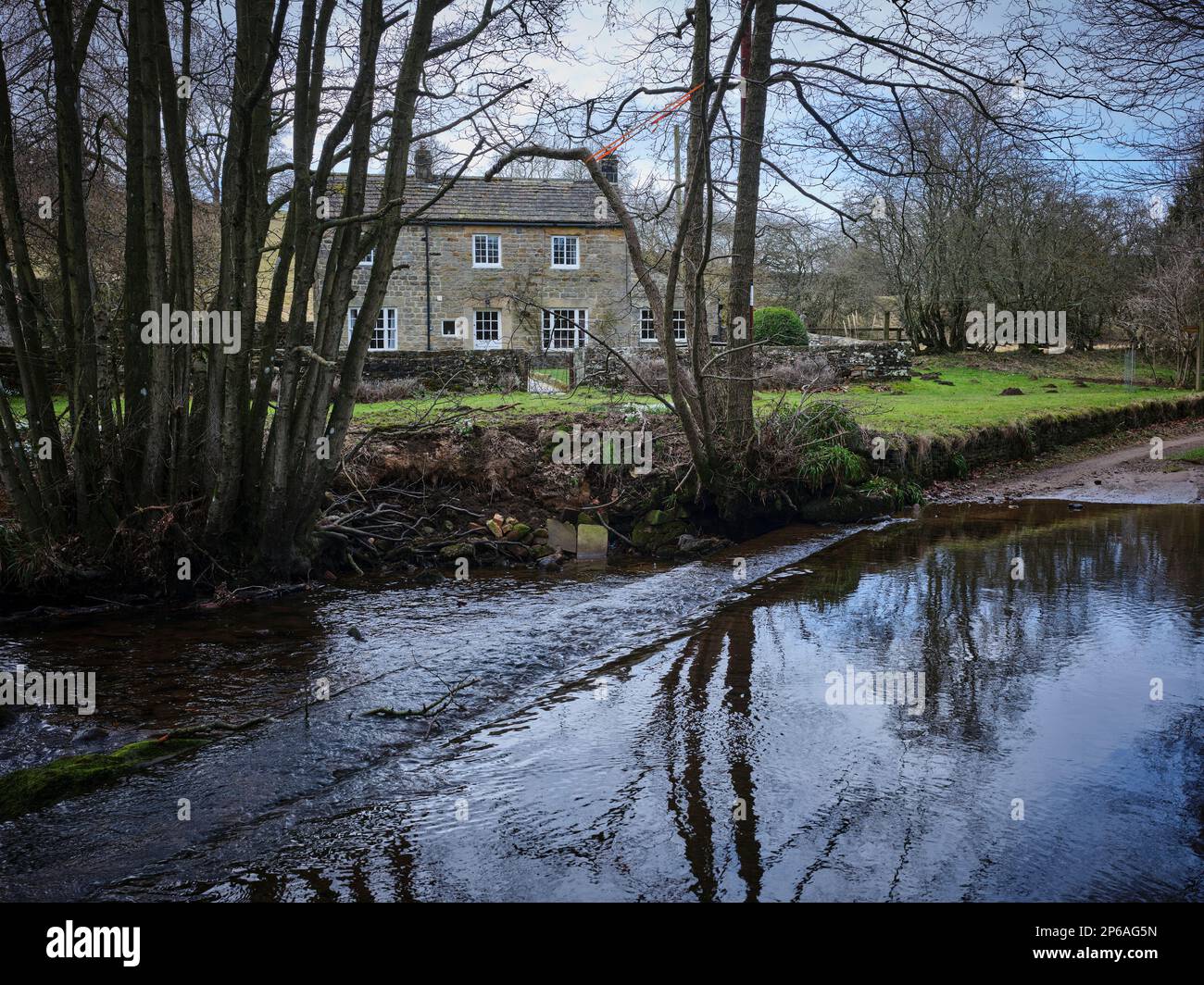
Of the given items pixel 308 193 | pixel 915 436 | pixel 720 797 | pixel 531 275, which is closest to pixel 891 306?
pixel 531 275

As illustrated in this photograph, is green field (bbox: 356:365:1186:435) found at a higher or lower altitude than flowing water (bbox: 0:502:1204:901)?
higher

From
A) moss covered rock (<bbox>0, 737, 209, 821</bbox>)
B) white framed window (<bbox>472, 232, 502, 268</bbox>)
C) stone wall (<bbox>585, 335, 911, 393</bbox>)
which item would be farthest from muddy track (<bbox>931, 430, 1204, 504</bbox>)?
white framed window (<bbox>472, 232, 502, 268</bbox>)

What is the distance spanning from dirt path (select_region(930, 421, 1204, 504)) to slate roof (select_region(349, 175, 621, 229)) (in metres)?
21.1

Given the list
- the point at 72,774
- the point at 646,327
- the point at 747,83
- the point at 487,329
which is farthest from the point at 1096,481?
the point at 487,329

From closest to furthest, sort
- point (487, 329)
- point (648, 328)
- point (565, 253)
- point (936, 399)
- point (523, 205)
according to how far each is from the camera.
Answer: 1. point (936, 399)
2. point (523, 205)
3. point (565, 253)
4. point (487, 329)
5. point (648, 328)

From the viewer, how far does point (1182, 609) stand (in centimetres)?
807

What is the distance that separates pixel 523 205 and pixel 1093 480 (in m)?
25.2

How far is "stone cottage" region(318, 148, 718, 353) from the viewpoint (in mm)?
34594

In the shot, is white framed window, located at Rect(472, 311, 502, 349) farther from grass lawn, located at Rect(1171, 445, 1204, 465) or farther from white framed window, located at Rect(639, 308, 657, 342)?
grass lawn, located at Rect(1171, 445, 1204, 465)

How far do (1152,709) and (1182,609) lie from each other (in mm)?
2863

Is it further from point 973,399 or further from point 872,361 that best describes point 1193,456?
point 872,361

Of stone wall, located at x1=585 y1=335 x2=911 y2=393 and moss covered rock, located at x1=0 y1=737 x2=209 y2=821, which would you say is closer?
moss covered rock, located at x1=0 y1=737 x2=209 y2=821

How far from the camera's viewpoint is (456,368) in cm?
2122
